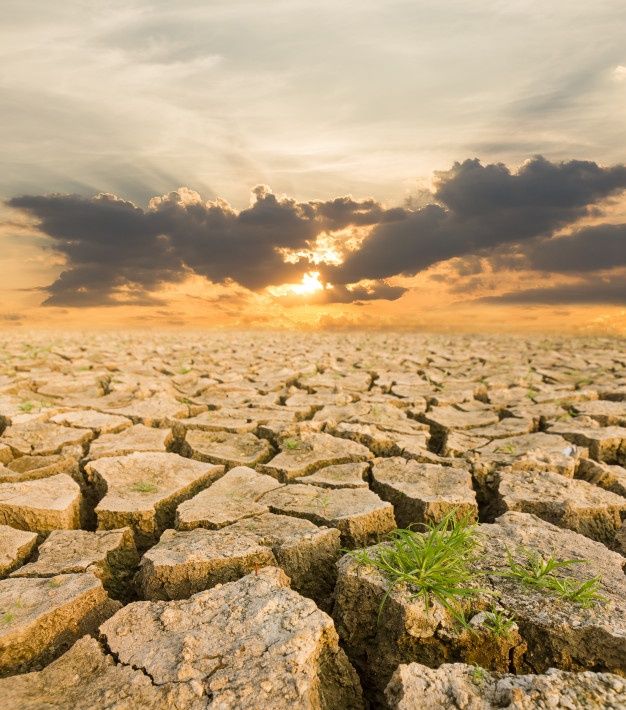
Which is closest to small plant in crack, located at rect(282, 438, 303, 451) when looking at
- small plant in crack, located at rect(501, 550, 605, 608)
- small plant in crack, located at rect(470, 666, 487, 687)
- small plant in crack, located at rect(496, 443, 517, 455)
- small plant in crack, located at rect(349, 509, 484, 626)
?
small plant in crack, located at rect(496, 443, 517, 455)

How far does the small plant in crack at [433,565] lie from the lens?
1.46 m

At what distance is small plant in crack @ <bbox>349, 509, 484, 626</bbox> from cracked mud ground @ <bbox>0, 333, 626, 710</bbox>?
1.0 inches

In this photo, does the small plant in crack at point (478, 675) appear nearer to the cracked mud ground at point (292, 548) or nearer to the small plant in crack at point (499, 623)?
the cracked mud ground at point (292, 548)

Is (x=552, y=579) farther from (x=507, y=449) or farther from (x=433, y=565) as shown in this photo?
(x=507, y=449)

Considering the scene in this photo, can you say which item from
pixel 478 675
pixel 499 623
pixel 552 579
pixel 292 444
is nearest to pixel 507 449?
pixel 292 444

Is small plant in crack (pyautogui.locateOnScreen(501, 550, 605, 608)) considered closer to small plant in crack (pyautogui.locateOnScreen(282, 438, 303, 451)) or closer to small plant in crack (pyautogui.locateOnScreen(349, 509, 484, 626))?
small plant in crack (pyautogui.locateOnScreen(349, 509, 484, 626))

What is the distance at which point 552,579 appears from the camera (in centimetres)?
151

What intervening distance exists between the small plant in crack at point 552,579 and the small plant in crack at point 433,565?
0.12 metres

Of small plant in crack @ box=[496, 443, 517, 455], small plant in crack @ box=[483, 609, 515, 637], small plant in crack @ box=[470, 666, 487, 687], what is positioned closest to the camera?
small plant in crack @ box=[470, 666, 487, 687]

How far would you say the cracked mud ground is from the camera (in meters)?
1.25

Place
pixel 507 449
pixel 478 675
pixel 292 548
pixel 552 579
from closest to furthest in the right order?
pixel 478 675
pixel 552 579
pixel 292 548
pixel 507 449

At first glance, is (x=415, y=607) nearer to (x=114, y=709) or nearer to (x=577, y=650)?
(x=577, y=650)

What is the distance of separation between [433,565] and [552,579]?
331mm

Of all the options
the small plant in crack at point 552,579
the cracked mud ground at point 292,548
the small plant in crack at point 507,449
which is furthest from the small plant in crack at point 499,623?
the small plant in crack at point 507,449
